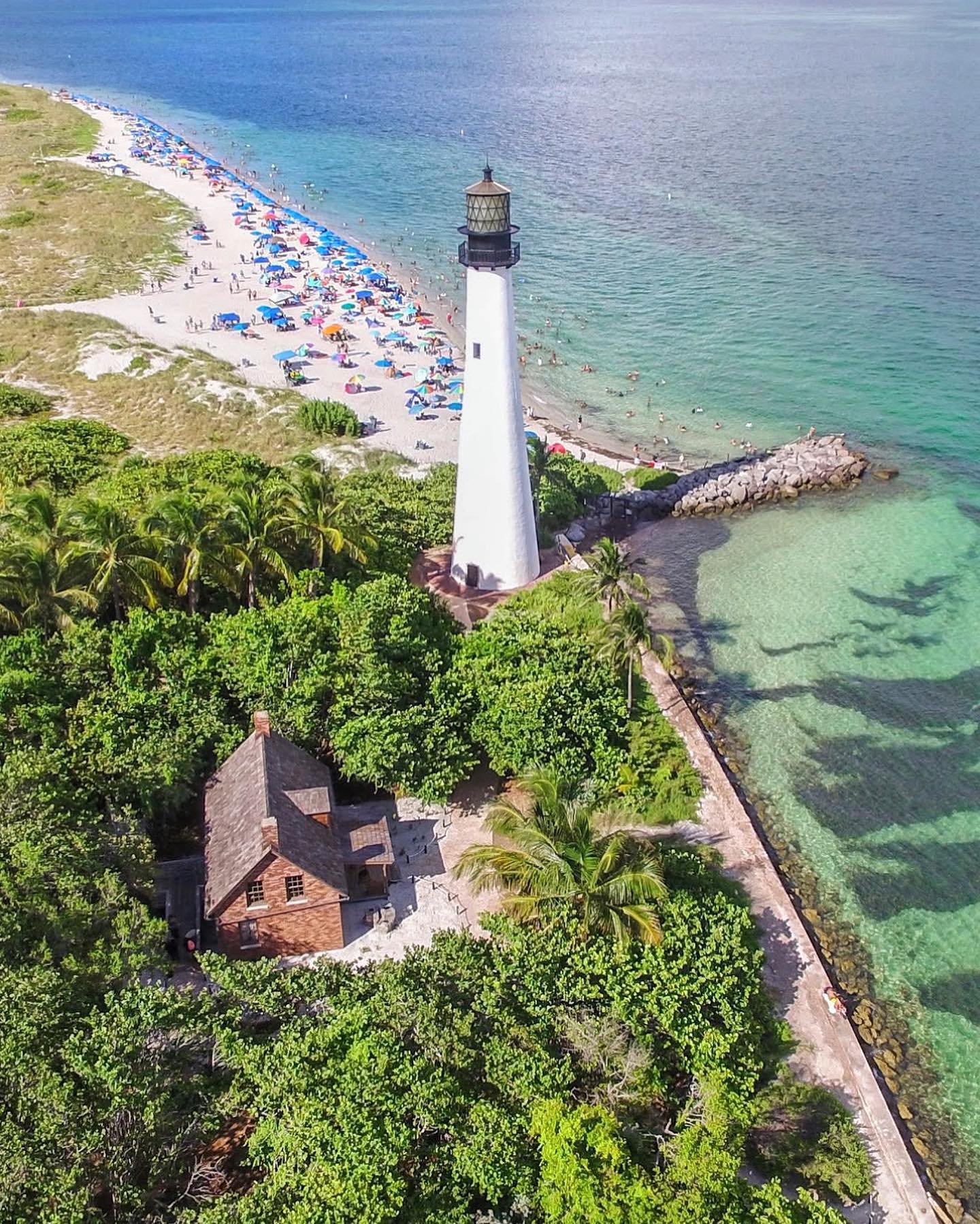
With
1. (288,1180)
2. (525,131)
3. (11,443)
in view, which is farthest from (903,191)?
(288,1180)

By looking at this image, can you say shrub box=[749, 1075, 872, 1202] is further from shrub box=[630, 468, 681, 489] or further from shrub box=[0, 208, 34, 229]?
shrub box=[0, 208, 34, 229]

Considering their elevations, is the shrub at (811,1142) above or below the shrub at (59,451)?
below

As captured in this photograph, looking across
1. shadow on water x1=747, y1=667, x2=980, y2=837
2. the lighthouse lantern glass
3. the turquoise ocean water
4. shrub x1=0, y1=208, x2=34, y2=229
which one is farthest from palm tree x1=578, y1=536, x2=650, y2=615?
shrub x1=0, y1=208, x2=34, y2=229

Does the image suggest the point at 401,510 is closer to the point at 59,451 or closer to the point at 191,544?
the point at 191,544

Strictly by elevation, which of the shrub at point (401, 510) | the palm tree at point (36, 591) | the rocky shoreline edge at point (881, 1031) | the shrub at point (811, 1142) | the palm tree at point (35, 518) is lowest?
the rocky shoreline edge at point (881, 1031)

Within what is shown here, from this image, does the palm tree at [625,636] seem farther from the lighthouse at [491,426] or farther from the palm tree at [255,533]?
the palm tree at [255,533]

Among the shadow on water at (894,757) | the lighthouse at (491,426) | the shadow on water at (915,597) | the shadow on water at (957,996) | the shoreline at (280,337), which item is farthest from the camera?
the shoreline at (280,337)

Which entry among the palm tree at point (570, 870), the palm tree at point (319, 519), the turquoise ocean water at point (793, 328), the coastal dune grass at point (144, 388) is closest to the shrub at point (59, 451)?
the coastal dune grass at point (144, 388)
